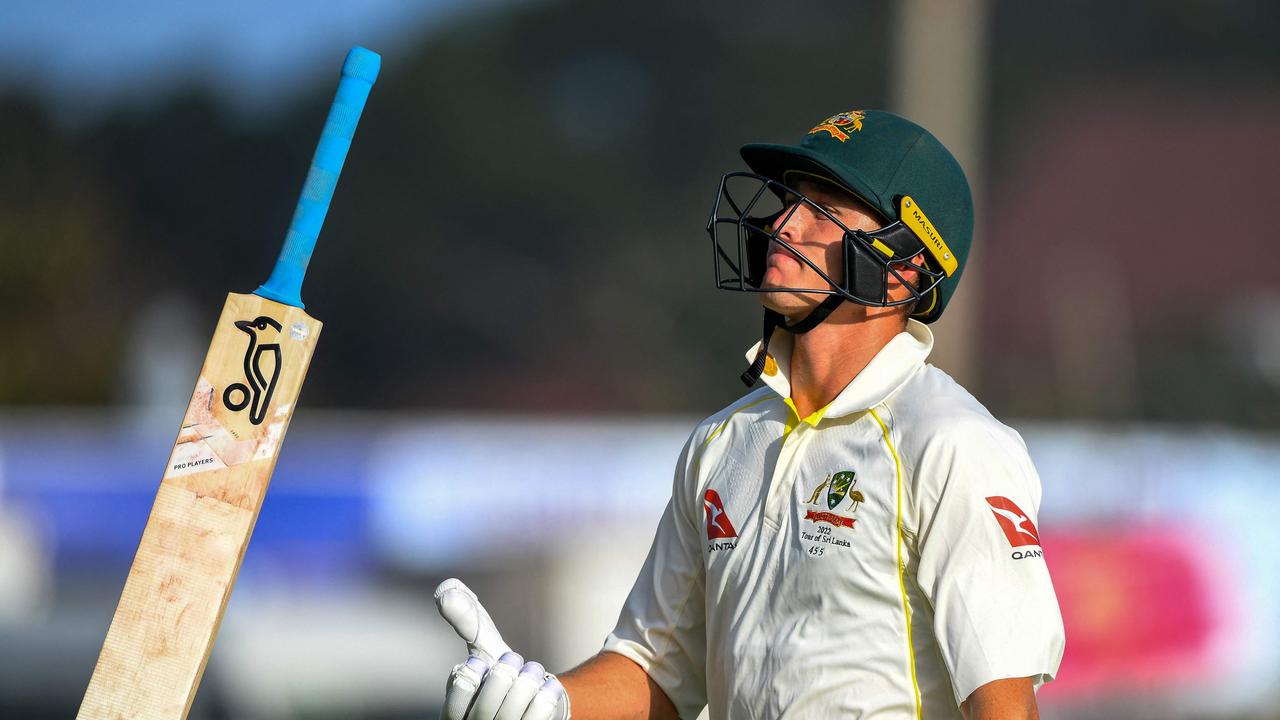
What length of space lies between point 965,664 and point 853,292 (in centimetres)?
74

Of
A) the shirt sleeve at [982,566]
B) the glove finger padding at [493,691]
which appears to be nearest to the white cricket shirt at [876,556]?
the shirt sleeve at [982,566]

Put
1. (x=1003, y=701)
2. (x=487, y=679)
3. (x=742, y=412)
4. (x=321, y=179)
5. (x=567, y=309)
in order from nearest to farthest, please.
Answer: (x=1003, y=701), (x=487, y=679), (x=321, y=179), (x=742, y=412), (x=567, y=309)

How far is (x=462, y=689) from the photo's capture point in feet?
9.23

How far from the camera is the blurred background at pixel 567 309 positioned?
902 cm

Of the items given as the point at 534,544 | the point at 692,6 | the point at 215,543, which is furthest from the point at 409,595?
the point at 692,6

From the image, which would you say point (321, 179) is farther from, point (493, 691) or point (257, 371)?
point (493, 691)

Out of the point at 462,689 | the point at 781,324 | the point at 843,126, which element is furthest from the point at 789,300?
the point at 462,689

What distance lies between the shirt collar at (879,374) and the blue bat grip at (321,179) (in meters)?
0.85

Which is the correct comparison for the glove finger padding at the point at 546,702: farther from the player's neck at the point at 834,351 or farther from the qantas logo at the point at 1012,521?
the qantas logo at the point at 1012,521

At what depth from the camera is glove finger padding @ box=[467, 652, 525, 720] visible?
2797mm

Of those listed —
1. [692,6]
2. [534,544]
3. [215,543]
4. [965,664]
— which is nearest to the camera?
[965,664]

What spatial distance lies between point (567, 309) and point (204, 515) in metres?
34.2

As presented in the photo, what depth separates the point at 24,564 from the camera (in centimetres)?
916

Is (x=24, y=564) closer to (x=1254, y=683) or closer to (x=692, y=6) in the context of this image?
(x=1254, y=683)
